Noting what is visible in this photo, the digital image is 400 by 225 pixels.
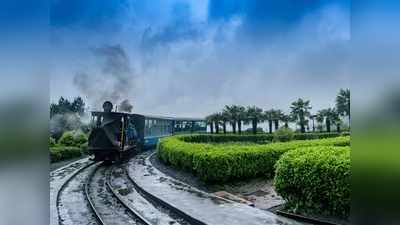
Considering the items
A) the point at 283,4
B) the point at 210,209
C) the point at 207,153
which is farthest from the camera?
the point at 207,153

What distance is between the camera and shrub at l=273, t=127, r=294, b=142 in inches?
131

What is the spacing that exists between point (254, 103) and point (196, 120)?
54 centimetres

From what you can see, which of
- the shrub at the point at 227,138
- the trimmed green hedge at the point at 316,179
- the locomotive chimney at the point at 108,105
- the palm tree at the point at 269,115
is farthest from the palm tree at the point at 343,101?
the locomotive chimney at the point at 108,105

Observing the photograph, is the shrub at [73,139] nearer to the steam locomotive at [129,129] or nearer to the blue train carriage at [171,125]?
the steam locomotive at [129,129]

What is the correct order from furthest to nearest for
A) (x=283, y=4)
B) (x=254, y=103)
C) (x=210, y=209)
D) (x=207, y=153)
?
(x=207, y=153)
(x=210, y=209)
(x=254, y=103)
(x=283, y=4)

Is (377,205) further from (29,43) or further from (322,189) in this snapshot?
(29,43)

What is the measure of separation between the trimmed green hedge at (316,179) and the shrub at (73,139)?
190cm

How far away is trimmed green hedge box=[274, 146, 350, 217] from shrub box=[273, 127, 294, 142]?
0.71 feet

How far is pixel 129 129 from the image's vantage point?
4.09 metres

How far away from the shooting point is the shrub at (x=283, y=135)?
334cm

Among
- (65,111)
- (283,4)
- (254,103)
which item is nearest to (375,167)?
(254,103)

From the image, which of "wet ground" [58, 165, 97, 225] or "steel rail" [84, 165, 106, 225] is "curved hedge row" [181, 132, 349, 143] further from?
"wet ground" [58, 165, 97, 225]

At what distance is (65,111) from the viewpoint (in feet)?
9.86

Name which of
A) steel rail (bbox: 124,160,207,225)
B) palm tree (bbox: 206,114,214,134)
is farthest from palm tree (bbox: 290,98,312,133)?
steel rail (bbox: 124,160,207,225)
